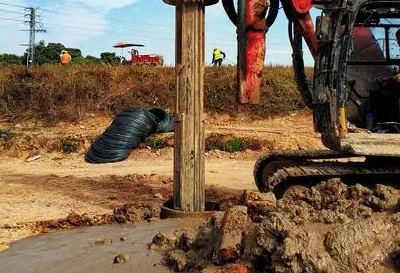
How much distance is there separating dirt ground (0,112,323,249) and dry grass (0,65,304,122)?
0.44 m

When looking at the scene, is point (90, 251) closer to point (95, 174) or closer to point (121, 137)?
point (95, 174)

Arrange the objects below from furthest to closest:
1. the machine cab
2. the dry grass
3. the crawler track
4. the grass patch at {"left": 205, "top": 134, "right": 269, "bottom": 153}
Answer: the dry grass < the grass patch at {"left": 205, "top": 134, "right": 269, "bottom": 153} < the crawler track < the machine cab

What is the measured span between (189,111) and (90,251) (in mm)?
1994

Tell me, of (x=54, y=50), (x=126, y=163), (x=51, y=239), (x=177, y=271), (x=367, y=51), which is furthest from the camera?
(x=54, y=50)

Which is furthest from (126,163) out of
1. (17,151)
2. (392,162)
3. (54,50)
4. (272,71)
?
(54,50)

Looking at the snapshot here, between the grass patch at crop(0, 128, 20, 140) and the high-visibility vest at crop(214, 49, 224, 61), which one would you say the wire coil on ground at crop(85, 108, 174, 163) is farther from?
the high-visibility vest at crop(214, 49, 224, 61)

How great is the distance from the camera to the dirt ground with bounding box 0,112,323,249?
8320 mm

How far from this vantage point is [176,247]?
13.9ft

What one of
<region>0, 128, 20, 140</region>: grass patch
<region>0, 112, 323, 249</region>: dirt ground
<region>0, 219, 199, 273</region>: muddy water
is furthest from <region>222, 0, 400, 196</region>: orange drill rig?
<region>0, 128, 20, 140</region>: grass patch

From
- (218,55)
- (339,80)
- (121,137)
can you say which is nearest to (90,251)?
(339,80)

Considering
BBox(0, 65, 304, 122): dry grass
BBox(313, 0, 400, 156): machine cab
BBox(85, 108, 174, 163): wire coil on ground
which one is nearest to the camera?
BBox(313, 0, 400, 156): machine cab

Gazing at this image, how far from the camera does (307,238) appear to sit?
11.1 feet

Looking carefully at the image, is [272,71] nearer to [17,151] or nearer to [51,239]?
[17,151]

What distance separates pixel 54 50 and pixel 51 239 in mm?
49048
